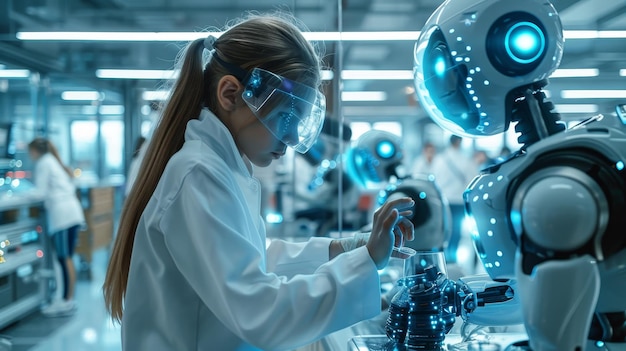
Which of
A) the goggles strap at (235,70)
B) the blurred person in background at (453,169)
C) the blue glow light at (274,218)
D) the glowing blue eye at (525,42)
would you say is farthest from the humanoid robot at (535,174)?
the blurred person in background at (453,169)

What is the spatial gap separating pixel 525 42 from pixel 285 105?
1.32 ft

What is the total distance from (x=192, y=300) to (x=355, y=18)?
347 centimetres

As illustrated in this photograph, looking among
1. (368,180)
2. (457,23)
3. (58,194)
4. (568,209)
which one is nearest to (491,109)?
(457,23)

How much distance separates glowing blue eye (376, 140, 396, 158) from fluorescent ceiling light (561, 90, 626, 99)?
116cm

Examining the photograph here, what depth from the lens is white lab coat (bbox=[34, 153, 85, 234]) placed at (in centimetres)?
422

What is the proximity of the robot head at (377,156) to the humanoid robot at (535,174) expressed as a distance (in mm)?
1401

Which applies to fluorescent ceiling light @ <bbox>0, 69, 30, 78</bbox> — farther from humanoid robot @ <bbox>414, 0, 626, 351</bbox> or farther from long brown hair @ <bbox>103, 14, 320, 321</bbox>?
humanoid robot @ <bbox>414, 0, 626, 351</bbox>

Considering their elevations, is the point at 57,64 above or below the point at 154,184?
above

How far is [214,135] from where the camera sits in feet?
3.05

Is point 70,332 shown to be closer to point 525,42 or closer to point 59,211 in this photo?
point 59,211

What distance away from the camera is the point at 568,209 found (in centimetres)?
67

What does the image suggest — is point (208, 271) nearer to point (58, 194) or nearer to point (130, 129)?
point (58, 194)

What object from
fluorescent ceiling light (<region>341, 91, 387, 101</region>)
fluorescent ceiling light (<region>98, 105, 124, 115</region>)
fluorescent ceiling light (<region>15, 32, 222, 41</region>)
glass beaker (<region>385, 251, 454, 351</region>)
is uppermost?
fluorescent ceiling light (<region>15, 32, 222, 41</region>)

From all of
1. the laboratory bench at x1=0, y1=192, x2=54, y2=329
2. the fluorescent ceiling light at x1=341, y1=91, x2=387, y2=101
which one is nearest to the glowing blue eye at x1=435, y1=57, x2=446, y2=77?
the laboratory bench at x1=0, y1=192, x2=54, y2=329
